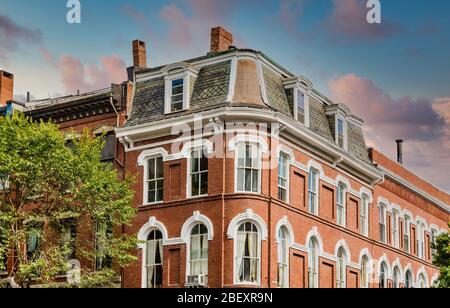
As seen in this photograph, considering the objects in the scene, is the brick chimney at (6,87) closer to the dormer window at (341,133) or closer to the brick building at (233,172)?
the brick building at (233,172)

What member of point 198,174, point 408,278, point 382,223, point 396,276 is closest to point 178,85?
point 198,174

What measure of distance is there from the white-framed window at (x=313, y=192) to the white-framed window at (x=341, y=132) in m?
3.56

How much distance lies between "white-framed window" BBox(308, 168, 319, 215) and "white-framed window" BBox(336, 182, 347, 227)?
8.57 ft

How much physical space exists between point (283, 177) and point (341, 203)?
7015mm

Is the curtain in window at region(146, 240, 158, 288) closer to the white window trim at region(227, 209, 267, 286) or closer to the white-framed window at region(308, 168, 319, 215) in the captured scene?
the white window trim at region(227, 209, 267, 286)

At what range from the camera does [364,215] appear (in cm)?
4988

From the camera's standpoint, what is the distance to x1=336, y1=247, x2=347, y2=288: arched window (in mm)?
45594

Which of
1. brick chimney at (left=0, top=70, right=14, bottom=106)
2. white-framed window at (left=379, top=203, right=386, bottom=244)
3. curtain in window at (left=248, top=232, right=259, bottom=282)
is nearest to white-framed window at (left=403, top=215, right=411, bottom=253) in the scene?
white-framed window at (left=379, top=203, right=386, bottom=244)

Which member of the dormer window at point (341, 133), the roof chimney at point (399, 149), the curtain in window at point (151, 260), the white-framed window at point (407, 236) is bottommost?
the curtain in window at point (151, 260)

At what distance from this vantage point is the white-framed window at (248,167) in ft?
129

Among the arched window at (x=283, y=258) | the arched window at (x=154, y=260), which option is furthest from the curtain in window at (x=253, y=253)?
the arched window at (x=154, y=260)

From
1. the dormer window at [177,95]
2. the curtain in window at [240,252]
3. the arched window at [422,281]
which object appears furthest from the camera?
the arched window at [422,281]
